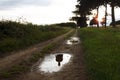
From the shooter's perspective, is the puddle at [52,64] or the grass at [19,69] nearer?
the grass at [19,69]

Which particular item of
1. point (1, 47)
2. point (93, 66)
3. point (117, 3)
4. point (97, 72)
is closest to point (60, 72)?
point (93, 66)

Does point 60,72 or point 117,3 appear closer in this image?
point 60,72

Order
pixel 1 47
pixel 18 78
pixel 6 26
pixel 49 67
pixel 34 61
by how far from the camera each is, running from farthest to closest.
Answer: pixel 6 26
pixel 1 47
pixel 34 61
pixel 49 67
pixel 18 78

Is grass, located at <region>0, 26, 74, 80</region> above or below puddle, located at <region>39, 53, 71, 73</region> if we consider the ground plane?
above

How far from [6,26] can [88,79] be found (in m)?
14.3

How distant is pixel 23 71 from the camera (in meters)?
12.1

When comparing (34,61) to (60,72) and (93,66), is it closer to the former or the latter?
(60,72)

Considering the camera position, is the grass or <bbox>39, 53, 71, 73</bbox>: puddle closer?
the grass

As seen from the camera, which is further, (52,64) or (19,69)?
(52,64)

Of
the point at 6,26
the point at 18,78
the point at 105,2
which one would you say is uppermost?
the point at 105,2

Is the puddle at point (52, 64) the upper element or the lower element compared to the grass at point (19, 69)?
lower

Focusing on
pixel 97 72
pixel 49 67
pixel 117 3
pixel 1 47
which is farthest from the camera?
pixel 117 3

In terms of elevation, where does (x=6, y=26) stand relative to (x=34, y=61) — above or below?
above

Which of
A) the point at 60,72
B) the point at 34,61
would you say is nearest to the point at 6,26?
the point at 34,61
